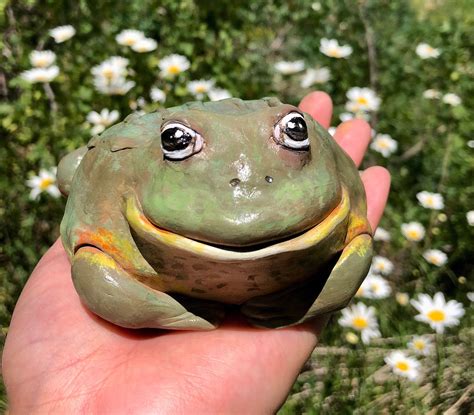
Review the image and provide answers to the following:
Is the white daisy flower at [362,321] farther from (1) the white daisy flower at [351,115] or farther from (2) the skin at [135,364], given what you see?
(1) the white daisy flower at [351,115]

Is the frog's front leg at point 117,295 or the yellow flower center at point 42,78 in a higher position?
the frog's front leg at point 117,295

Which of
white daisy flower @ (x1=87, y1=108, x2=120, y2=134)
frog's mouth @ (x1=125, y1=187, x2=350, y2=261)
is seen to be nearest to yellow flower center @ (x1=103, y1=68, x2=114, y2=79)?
white daisy flower @ (x1=87, y1=108, x2=120, y2=134)

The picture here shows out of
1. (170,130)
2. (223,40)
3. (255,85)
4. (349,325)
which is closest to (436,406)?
(349,325)

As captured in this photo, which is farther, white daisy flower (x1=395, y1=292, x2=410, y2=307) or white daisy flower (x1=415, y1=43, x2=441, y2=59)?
white daisy flower (x1=415, y1=43, x2=441, y2=59)

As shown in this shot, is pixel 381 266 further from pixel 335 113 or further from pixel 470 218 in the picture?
pixel 335 113

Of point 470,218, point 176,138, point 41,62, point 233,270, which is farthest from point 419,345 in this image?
point 41,62

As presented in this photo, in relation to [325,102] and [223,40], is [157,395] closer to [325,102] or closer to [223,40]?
[325,102]

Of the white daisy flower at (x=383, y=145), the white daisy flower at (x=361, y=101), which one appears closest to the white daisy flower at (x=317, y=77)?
the white daisy flower at (x=361, y=101)

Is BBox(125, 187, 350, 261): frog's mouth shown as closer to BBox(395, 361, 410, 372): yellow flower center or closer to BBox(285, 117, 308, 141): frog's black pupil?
BBox(285, 117, 308, 141): frog's black pupil
